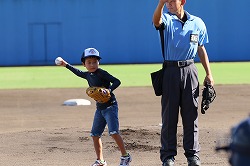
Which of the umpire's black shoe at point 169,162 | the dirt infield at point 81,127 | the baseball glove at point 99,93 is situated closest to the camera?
A: the umpire's black shoe at point 169,162

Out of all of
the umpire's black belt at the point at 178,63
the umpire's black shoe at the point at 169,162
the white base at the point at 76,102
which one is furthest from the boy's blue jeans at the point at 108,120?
the white base at the point at 76,102

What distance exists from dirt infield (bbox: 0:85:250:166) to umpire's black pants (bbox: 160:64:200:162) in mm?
837

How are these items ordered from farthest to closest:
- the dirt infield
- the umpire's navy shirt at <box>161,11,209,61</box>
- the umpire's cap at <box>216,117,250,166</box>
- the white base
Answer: the white base < the dirt infield < the umpire's navy shirt at <box>161,11,209,61</box> < the umpire's cap at <box>216,117,250,166</box>

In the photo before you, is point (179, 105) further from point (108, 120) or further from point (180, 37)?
point (108, 120)

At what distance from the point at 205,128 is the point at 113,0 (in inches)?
1130

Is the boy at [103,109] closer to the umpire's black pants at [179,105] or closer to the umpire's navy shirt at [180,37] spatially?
the umpire's black pants at [179,105]

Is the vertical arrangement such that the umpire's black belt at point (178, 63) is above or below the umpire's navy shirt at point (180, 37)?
below

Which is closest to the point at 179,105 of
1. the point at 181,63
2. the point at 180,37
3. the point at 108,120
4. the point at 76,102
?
the point at 181,63

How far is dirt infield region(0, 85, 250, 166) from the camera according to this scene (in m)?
8.43

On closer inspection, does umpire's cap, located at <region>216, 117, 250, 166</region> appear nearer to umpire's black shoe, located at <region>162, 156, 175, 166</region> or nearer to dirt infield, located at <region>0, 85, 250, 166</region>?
umpire's black shoe, located at <region>162, 156, 175, 166</region>

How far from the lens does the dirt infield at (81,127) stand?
27.7 feet

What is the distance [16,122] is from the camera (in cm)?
1225

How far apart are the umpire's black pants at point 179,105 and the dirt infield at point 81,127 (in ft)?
2.75

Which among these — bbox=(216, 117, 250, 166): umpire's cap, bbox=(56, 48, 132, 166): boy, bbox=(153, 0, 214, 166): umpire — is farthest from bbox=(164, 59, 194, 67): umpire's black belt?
bbox=(216, 117, 250, 166): umpire's cap
